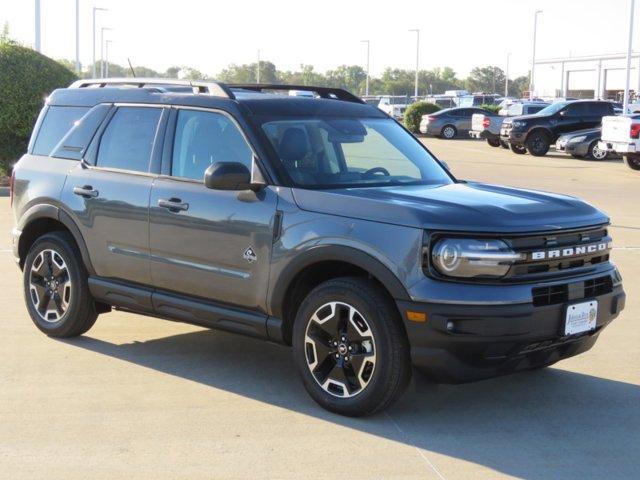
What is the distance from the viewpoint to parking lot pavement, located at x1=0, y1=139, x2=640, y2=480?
481 cm

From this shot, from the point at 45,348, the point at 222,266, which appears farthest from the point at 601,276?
the point at 45,348

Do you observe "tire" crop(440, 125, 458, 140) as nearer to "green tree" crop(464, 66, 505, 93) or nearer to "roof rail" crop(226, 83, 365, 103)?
"roof rail" crop(226, 83, 365, 103)

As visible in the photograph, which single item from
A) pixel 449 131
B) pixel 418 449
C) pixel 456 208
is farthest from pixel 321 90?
pixel 449 131

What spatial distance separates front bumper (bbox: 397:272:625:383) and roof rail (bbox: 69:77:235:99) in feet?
6.76

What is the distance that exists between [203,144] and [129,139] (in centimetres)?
72

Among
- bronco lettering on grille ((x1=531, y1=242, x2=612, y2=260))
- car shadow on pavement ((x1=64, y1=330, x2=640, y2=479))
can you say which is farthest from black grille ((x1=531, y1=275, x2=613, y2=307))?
car shadow on pavement ((x1=64, y1=330, x2=640, y2=479))

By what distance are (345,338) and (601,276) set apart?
1.53 metres

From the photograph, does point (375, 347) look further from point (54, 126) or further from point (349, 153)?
point (54, 126)

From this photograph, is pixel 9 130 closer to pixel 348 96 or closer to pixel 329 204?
pixel 348 96

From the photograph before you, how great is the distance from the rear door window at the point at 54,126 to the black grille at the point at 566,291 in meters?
3.68

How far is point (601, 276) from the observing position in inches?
225

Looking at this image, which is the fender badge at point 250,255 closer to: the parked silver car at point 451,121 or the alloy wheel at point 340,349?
the alloy wheel at point 340,349

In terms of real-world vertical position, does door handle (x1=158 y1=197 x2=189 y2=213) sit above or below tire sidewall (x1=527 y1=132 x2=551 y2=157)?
above

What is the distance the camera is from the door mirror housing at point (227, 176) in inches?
227
